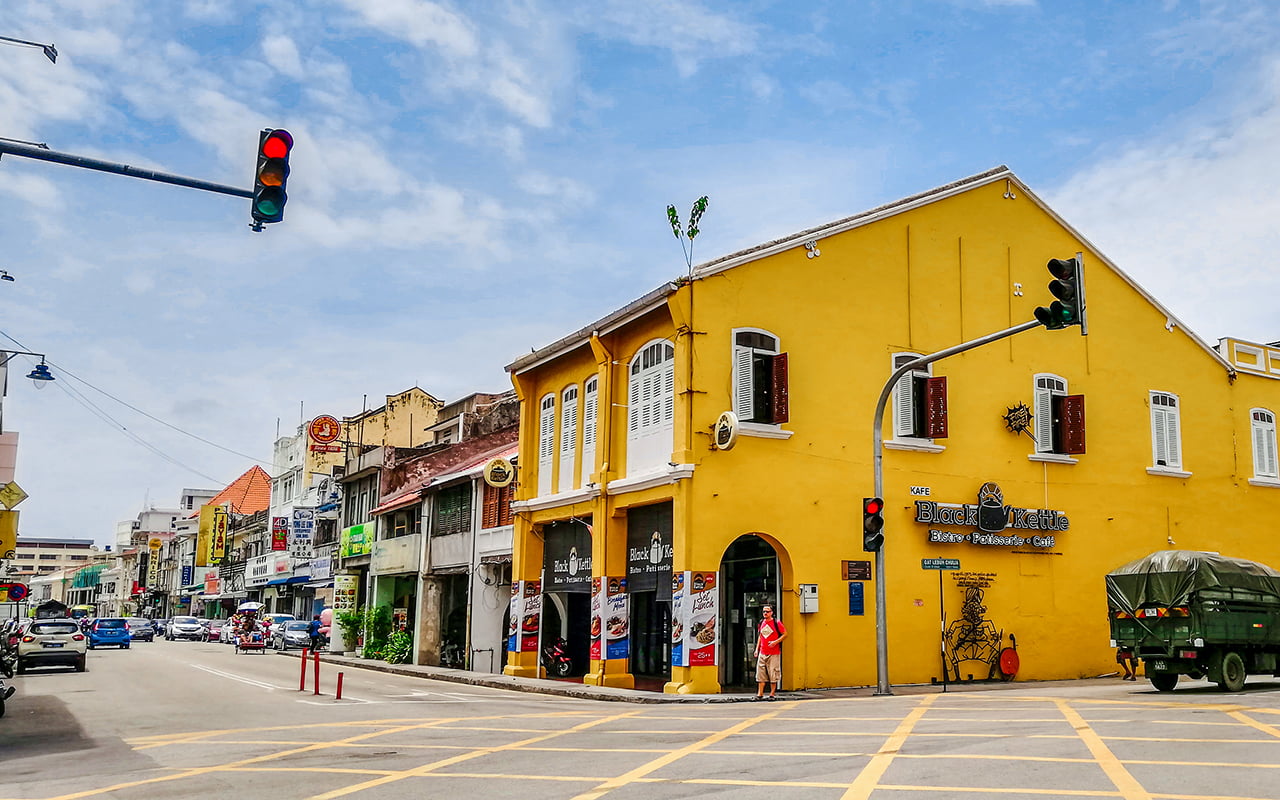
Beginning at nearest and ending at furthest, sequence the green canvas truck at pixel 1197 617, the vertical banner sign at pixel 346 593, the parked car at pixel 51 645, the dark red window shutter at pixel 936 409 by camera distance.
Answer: the green canvas truck at pixel 1197 617, the dark red window shutter at pixel 936 409, the parked car at pixel 51 645, the vertical banner sign at pixel 346 593

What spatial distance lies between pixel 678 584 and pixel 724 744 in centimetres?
988

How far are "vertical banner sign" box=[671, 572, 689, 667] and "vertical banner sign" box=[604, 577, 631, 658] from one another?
2.96 m

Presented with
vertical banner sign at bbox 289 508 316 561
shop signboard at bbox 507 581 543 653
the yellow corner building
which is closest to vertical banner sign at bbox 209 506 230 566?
vertical banner sign at bbox 289 508 316 561

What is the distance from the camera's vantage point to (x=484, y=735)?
1514 cm

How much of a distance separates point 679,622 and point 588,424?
23.0 ft

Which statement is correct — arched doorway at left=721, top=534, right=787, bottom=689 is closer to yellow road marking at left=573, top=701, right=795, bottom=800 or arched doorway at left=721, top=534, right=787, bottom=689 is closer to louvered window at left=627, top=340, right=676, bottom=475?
louvered window at left=627, top=340, right=676, bottom=475

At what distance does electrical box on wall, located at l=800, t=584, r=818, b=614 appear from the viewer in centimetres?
2356

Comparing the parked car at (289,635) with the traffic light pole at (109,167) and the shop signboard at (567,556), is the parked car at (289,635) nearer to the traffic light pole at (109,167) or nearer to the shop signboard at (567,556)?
the shop signboard at (567,556)

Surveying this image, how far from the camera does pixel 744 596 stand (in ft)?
85.3

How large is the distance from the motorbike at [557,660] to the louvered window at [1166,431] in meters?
15.9

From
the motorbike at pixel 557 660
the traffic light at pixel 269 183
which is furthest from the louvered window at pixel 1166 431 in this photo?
the traffic light at pixel 269 183

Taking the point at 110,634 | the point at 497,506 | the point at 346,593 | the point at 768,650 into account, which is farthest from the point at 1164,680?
the point at 110,634

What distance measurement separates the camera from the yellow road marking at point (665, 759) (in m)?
10.1

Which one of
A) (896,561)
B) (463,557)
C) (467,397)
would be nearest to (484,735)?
(896,561)
